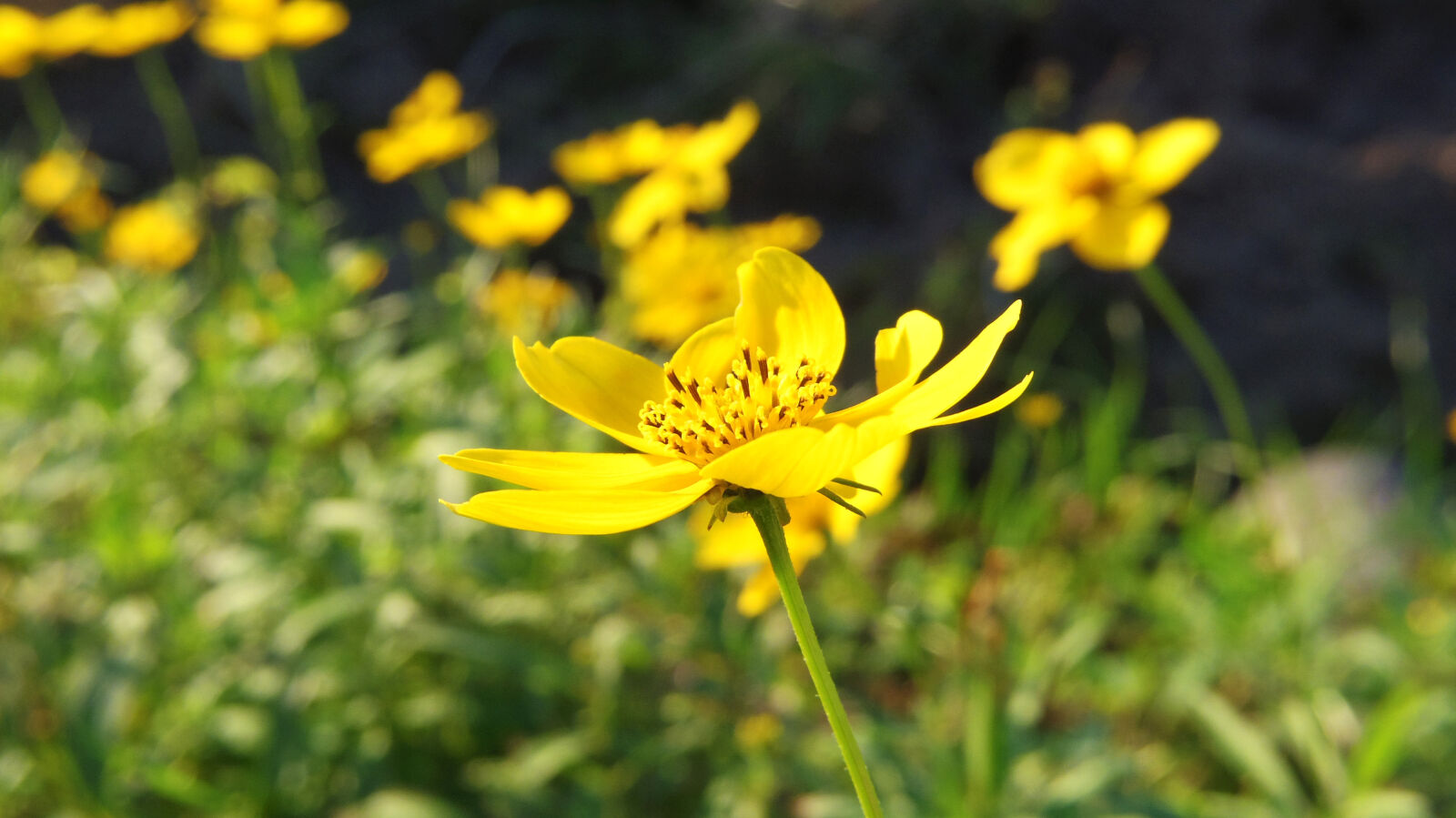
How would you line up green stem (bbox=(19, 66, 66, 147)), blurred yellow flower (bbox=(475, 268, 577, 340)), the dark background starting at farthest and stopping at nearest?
green stem (bbox=(19, 66, 66, 147))
the dark background
blurred yellow flower (bbox=(475, 268, 577, 340))

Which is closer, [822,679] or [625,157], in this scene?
[822,679]

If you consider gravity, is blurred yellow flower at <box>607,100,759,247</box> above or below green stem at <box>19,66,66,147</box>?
below

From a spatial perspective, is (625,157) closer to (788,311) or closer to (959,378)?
(788,311)

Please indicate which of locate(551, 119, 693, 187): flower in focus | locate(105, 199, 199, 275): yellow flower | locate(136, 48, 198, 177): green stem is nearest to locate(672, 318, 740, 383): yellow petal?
locate(551, 119, 693, 187): flower in focus

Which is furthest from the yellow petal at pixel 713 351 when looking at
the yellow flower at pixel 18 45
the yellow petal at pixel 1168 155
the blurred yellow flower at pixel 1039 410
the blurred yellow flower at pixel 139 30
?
the yellow flower at pixel 18 45

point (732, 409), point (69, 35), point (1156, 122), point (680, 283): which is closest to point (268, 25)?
point (69, 35)

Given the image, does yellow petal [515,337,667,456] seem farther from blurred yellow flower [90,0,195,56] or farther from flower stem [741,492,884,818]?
blurred yellow flower [90,0,195,56]

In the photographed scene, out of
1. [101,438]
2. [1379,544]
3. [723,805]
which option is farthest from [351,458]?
[1379,544]

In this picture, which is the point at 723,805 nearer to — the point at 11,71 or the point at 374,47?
the point at 11,71
